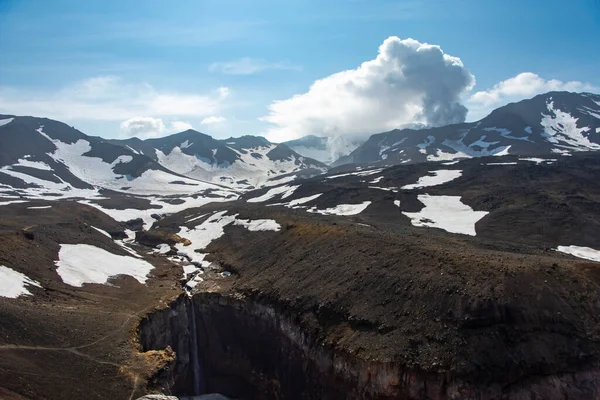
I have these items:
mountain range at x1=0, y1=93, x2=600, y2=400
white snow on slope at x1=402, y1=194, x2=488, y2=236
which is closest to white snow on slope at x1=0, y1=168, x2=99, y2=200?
mountain range at x1=0, y1=93, x2=600, y2=400

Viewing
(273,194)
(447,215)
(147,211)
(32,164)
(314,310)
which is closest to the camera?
(314,310)

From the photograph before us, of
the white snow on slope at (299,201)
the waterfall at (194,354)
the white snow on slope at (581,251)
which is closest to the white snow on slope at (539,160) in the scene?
the white snow on slope at (299,201)

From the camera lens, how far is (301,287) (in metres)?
46.7

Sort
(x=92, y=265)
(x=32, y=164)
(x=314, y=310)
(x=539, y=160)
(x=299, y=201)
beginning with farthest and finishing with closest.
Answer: (x=32, y=164), (x=539, y=160), (x=299, y=201), (x=92, y=265), (x=314, y=310)

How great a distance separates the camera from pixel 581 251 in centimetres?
5941

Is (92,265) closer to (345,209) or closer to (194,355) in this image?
(194,355)

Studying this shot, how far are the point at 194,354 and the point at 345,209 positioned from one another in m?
58.0

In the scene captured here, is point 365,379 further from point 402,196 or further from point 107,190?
point 107,190

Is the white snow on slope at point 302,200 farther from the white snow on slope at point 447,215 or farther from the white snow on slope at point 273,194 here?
the white snow on slope at point 447,215

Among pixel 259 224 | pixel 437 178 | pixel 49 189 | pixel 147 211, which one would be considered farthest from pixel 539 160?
pixel 49 189

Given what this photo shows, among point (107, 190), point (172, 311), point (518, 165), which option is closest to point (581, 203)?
point (518, 165)

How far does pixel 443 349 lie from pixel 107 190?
184078 millimetres

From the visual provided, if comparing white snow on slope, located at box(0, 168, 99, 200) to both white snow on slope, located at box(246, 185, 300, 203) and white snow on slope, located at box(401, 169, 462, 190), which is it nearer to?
white snow on slope, located at box(246, 185, 300, 203)

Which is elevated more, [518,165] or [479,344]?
[518,165]
